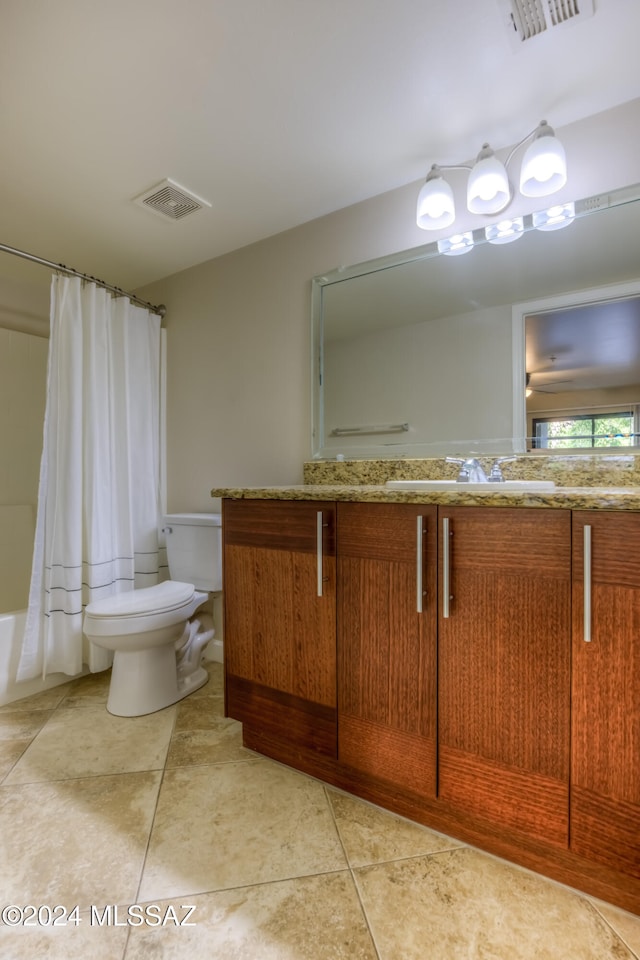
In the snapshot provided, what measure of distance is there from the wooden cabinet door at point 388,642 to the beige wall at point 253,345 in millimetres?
879

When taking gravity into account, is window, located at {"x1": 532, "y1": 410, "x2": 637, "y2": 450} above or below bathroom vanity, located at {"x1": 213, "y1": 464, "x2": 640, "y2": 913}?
above

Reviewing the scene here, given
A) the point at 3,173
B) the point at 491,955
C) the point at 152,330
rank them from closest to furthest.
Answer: the point at 491,955 < the point at 3,173 < the point at 152,330

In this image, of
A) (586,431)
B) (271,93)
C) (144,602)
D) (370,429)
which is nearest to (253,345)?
(370,429)

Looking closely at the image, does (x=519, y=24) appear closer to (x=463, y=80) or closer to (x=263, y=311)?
(x=463, y=80)

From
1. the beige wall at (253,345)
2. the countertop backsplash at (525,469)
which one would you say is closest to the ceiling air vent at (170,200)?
the beige wall at (253,345)

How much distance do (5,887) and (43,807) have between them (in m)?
0.26

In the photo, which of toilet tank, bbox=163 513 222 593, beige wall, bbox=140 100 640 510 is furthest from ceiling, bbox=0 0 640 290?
toilet tank, bbox=163 513 222 593

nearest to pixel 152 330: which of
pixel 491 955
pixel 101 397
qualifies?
pixel 101 397

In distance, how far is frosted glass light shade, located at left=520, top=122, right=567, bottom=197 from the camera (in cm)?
138

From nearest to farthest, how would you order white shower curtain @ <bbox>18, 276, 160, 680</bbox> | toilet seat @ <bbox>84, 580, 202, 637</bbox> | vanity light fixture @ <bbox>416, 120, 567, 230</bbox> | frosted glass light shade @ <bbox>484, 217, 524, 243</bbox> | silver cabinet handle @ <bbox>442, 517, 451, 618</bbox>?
silver cabinet handle @ <bbox>442, 517, 451, 618</bbox>, vanity light fixture @ <bbox>416, 120, 567, 230</bbox>, frosted glass light shade @ <bbox>484, 217, 524, 243</bbox>, toilet seat @ <bbox>84, 580, 202, 637</bbox>, white shower curtain @ <bbox>18, 276, 160, 680</bbox>

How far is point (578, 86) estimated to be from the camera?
133 cm

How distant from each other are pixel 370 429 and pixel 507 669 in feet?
3.64

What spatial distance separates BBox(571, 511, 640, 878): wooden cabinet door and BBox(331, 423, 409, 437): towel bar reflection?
0.95m

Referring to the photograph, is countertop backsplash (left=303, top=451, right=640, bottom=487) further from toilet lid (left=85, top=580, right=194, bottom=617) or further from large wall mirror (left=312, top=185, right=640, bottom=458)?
toilet lid (left=85, top=580, right=194, bottom=617)
